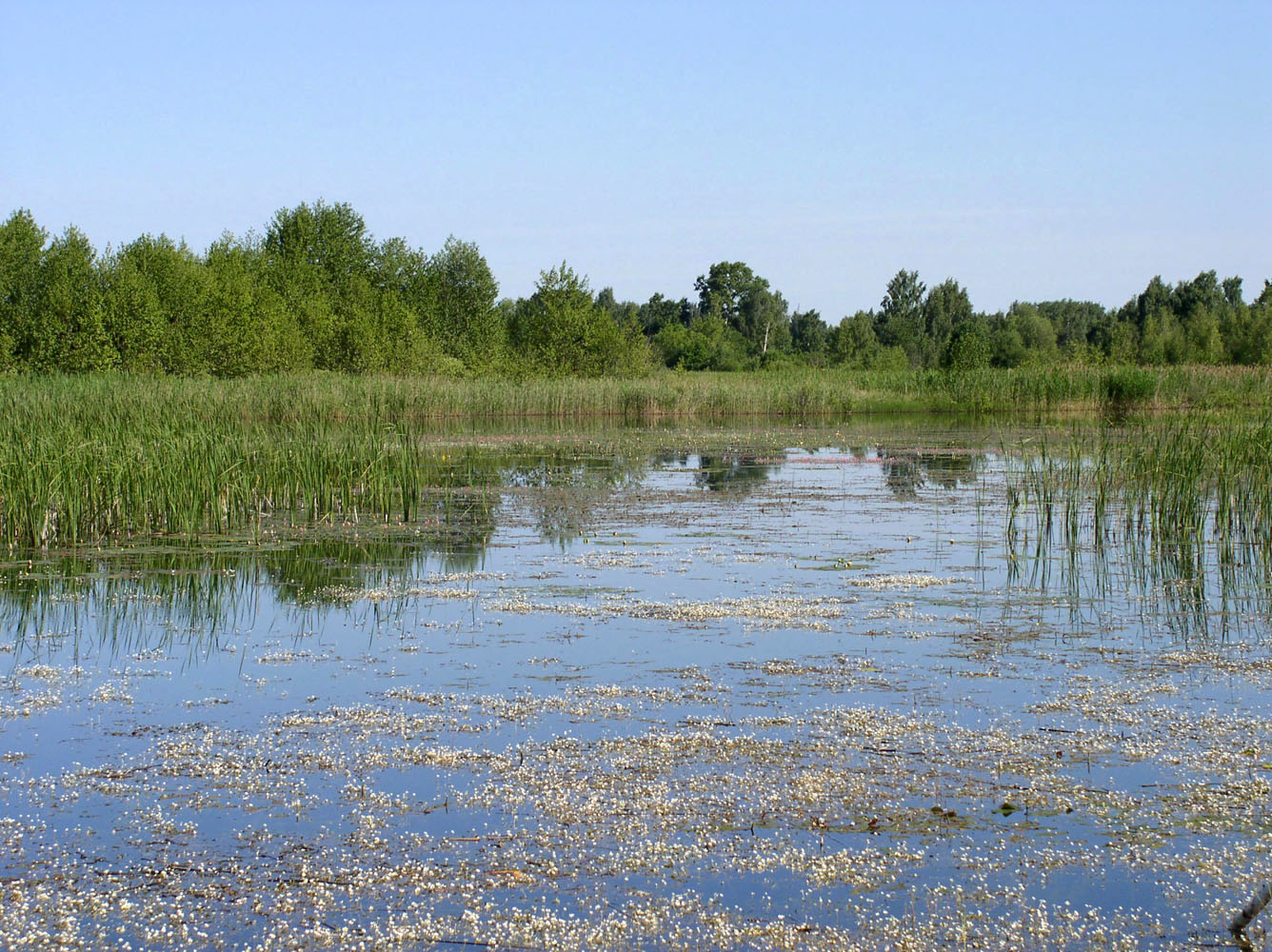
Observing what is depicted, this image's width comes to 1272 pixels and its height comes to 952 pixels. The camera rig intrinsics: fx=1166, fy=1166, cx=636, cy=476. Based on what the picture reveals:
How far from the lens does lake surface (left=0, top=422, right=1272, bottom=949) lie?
3.54m

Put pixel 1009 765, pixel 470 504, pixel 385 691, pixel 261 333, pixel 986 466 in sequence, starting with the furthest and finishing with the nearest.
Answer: pixel 261 333, pixel 986 466, pixel 470 504, pixel 385 691, pixel 1009 765

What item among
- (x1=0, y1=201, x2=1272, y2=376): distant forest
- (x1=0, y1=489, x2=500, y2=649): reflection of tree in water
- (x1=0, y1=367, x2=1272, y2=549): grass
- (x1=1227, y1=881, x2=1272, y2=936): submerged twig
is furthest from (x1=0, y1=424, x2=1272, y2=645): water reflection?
(x1=0, y1=201, x2=1272, y2=376): distant forest

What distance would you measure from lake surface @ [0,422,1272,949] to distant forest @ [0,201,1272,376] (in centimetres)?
2193

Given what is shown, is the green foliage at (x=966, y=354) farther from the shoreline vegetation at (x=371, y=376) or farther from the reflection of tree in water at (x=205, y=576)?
the reflection of tree in water at (x=205, y=576)

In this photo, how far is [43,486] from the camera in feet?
33.1

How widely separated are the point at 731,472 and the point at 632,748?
→ 12.9 m

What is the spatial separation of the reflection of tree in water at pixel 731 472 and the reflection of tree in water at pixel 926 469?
1.86 metres

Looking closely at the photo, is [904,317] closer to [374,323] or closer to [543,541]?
[374,323]

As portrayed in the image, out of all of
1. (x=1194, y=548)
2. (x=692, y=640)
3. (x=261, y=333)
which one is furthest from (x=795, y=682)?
(x=261, y=333)

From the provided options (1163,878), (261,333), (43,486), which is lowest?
(1163,878)

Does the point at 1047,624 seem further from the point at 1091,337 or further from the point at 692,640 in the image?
the point at 1091,337

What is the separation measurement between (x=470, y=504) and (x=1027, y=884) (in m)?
10.4

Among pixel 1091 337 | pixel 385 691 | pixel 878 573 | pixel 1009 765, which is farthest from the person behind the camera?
pixel 1091 337

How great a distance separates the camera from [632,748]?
195 inches
